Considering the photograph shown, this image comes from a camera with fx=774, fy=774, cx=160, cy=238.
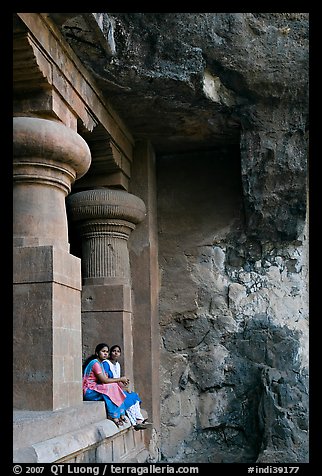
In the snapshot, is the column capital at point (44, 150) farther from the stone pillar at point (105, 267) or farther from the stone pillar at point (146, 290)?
the stone pillar at point (146, 290)

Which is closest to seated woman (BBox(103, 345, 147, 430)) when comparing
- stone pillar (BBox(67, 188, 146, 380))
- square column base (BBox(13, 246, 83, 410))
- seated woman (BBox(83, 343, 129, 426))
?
seated woman (BBox(83, 343, 129, 426))

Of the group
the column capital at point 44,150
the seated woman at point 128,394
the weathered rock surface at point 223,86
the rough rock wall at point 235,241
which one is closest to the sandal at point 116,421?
the seated woman at point 128,394

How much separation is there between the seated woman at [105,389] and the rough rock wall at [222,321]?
1.43 meters

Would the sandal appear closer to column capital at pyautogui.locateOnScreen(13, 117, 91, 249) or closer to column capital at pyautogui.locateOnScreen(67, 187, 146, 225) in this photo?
column capital at pyautogui.locateOnScreen(13, 117, 91, 249)

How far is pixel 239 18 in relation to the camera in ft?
21.0

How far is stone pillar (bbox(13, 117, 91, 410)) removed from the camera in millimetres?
5039

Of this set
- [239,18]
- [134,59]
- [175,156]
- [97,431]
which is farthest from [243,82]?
[97,431]

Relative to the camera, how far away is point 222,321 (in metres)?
7.96

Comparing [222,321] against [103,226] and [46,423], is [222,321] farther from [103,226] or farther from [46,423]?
[46,423]

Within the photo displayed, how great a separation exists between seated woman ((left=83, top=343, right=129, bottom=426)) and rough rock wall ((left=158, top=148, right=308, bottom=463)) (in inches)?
56.3

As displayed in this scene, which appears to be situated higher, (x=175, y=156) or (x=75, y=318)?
(x=175, y=156)

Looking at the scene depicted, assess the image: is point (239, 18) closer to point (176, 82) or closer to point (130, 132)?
Answer: point (176, 82)

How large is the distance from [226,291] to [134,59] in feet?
9.27

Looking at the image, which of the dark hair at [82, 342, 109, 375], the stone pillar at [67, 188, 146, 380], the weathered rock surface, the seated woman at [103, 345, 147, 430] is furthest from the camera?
the stone pillar at [67, 188, 146, 380]
